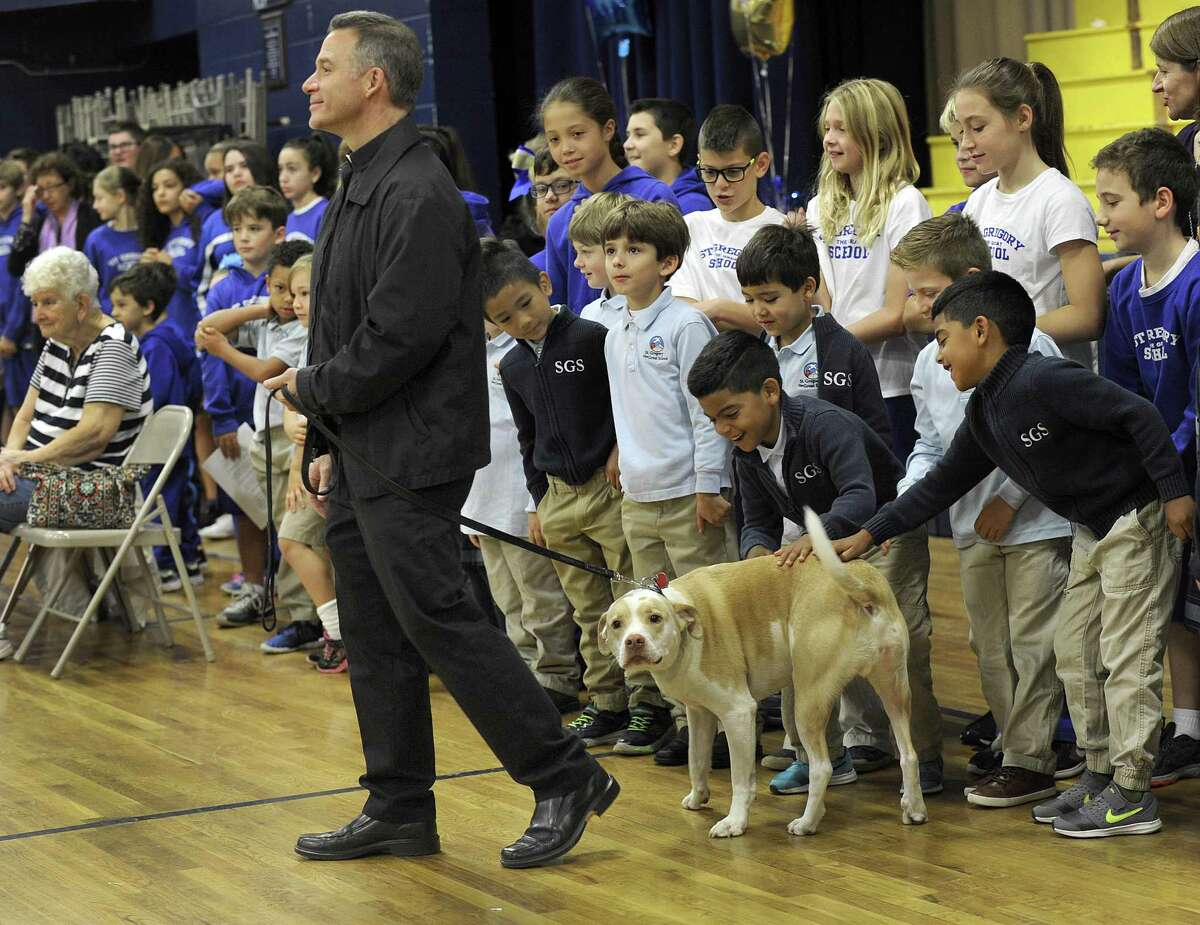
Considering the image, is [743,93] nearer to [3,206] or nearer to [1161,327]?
[3,206]

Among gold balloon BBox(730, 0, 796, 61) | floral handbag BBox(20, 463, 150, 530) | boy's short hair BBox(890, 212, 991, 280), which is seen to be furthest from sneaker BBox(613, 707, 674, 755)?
gold balloon BBox(730, 0, 796, 61)

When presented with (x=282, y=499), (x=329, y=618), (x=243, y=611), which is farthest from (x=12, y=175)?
(x=329, y=618)

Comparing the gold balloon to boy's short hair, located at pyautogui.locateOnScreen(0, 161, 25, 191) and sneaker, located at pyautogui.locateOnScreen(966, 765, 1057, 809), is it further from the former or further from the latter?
sneaker, located at pyautogui.locateOnScreen(966, 765, 1057, 809)

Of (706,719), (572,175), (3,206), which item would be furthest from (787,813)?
(3,206)

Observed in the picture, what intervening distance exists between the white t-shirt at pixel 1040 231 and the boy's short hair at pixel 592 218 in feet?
3.05

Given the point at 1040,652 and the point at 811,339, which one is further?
the point at 811,339

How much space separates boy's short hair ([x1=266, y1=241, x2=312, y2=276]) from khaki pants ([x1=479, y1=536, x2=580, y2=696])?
49.2 inches

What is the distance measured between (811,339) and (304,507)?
6.87 feet

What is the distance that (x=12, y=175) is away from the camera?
931cm

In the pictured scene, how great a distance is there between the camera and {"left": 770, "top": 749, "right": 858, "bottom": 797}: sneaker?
3.77 m

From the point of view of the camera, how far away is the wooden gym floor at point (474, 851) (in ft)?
9.99

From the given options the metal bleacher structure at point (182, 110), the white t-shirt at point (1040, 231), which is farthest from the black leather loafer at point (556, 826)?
the metal bleacher structure at point (182, 110)

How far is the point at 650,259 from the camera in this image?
4051 mm

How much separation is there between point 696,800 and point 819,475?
2.57ft
